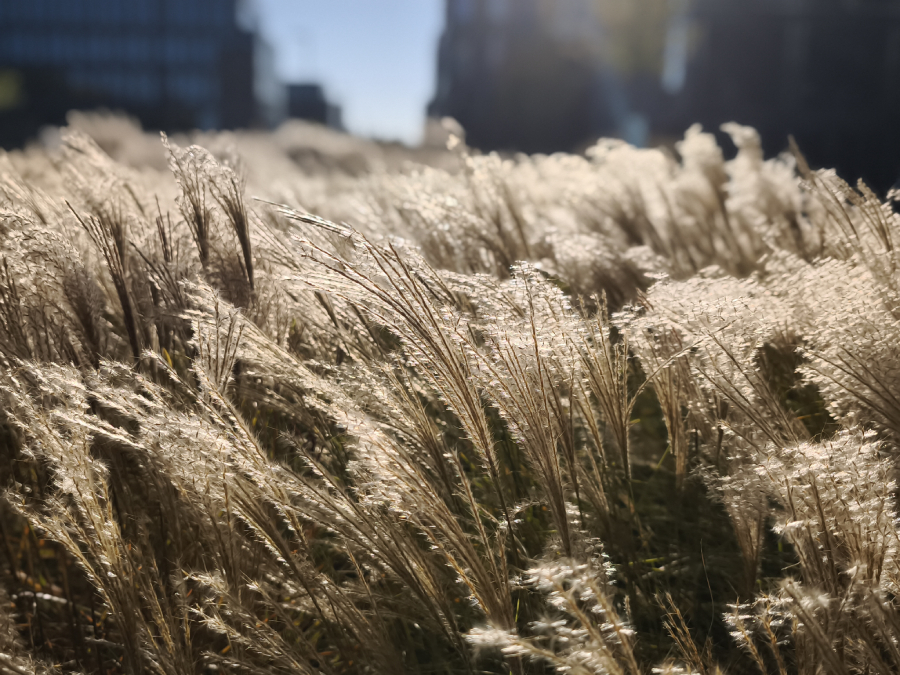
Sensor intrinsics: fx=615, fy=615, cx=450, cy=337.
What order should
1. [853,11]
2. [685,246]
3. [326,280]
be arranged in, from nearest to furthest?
[326,280], [685,246], [853,11]

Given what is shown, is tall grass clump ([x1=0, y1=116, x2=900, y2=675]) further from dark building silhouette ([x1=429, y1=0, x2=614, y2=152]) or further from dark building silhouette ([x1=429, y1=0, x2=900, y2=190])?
dark building silhouette ([x1=429, y1=0, x2=614, y2=152])

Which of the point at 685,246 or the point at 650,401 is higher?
the point at 685,246

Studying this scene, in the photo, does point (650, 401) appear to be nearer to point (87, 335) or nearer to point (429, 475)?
point (429, 475)

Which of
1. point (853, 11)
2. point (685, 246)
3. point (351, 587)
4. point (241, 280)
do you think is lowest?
point (351, 587)

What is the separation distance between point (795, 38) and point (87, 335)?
2310 cm

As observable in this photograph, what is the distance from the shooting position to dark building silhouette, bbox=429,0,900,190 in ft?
55.7

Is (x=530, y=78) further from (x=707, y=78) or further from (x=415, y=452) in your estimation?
(x=415, y=452)

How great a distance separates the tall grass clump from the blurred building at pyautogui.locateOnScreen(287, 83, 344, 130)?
7151 cm

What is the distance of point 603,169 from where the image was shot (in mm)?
3332

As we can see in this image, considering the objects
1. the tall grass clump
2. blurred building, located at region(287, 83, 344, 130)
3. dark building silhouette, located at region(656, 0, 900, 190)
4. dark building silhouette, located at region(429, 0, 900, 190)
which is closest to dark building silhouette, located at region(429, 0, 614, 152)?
dark building silhouette, located at region(429, 0, 900, 190)

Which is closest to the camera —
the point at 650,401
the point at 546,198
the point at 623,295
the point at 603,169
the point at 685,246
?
the point at 623,295

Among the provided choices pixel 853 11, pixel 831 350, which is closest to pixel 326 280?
pixel 831 350

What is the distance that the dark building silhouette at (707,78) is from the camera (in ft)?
55.7

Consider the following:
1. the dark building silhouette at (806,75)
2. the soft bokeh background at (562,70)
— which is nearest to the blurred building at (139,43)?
the soft bokeh background at (562,70)
